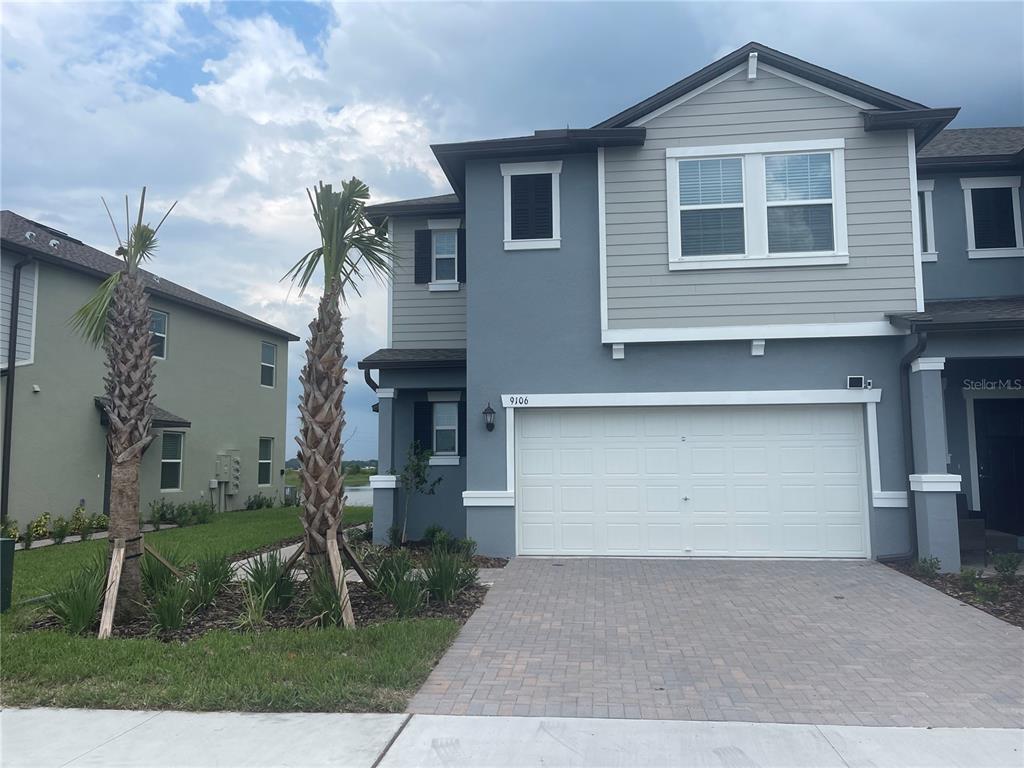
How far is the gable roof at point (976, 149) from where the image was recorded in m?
12.5

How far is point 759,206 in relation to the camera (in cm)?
1138

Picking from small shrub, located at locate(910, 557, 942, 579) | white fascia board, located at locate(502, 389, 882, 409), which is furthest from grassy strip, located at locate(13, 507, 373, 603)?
small shrub, located at locate(910, 557, 942, 579)

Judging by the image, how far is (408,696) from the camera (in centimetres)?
555

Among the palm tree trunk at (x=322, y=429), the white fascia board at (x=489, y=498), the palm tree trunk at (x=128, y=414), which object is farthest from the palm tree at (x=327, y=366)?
the white fascia board at (x=489, y=498)

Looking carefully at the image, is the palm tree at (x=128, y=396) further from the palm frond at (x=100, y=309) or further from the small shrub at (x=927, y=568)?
the small shrub at (x=927, y=568)

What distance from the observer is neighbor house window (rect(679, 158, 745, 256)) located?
1145 centimetres

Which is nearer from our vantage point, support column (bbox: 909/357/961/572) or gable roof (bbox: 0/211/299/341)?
support column (bbox: 909/357/961/572)

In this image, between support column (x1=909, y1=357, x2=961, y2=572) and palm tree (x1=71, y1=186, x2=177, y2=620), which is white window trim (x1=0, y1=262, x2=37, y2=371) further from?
support column (x1=909, y1=357, x2=961, y2=572)

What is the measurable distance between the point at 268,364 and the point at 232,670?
20357mm

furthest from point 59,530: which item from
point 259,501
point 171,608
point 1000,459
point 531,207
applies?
point 1000,459

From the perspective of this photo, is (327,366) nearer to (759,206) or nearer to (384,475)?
(384,475)

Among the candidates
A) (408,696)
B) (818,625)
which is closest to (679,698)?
(408,696)

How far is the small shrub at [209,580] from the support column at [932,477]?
9.16 meters

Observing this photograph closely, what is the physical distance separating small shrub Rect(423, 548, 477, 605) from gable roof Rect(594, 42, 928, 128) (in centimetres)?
715
